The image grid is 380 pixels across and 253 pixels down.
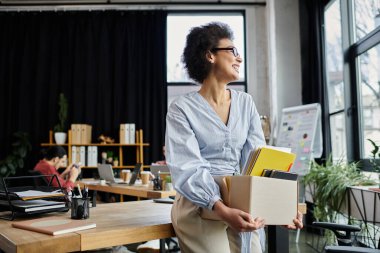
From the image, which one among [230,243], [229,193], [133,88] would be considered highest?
[133,88]

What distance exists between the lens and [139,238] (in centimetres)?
128

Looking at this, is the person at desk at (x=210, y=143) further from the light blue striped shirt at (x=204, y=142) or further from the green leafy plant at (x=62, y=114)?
the green leafy plant at (x=62, y=114)

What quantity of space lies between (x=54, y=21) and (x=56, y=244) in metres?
6.17

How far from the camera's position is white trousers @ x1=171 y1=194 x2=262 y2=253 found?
1212 mm

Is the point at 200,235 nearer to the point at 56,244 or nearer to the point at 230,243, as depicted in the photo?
the point at 230,243

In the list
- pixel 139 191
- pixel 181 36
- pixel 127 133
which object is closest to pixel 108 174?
pixel 139 191

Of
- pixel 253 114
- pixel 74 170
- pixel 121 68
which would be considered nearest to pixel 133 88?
pixel 121 68

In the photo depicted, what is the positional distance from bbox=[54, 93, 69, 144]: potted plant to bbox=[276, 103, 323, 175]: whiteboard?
3306 mm

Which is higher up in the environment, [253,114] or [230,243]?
[253,114]

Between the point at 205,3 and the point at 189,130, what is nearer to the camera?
the point at 189,130

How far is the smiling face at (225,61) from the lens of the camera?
1373 mm

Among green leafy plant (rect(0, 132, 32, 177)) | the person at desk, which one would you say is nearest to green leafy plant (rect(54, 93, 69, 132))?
green leafy plant (rect(0, 132, 32, 177))

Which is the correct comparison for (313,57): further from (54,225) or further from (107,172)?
(54,225)

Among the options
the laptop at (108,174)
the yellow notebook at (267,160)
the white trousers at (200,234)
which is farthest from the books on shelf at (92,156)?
the yellow notebook at (267,160)
